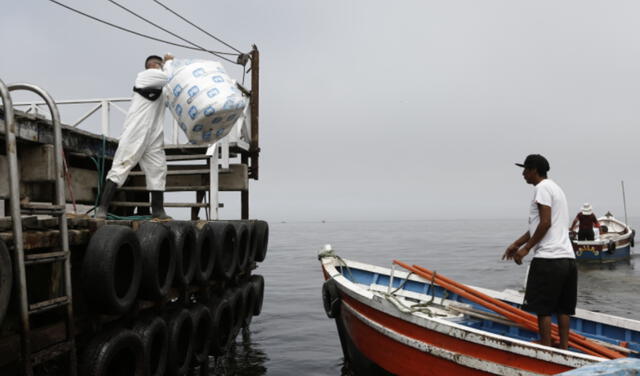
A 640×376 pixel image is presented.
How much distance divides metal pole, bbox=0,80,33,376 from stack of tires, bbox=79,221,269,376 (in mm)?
794

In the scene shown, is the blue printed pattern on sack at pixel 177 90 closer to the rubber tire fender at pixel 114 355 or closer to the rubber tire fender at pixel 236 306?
the rubber tire fender at pixel 114 355

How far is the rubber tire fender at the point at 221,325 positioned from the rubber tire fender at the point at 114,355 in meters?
2.19

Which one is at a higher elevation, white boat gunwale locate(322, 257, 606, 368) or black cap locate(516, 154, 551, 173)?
black cap locate(516, 154, 551, 173)

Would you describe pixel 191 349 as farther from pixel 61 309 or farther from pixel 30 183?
pixel 30 183

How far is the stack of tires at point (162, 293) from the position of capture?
394 cm

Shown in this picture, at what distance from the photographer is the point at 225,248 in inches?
284

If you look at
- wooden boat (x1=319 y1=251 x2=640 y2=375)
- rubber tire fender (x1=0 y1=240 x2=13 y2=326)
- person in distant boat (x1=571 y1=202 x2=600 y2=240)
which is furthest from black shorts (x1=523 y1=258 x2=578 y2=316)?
person in distant boat (x1=571 y1=202 x2=600 y2=240)

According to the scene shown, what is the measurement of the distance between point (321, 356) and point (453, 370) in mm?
4117

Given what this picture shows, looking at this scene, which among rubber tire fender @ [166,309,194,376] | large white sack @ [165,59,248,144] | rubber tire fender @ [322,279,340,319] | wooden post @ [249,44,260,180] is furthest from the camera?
wooden post @ [249,44,260,180]

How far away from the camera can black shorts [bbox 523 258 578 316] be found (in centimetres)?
495

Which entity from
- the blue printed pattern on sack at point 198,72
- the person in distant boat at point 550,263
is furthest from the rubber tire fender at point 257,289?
the person in distant boat at point 550,263

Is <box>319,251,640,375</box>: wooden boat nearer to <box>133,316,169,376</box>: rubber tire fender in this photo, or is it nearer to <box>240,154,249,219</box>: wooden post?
<box>133,316,169,376</box>: rubber tire fender

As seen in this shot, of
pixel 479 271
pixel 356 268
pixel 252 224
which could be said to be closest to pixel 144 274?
pixel 252 224

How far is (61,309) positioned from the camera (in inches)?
148
